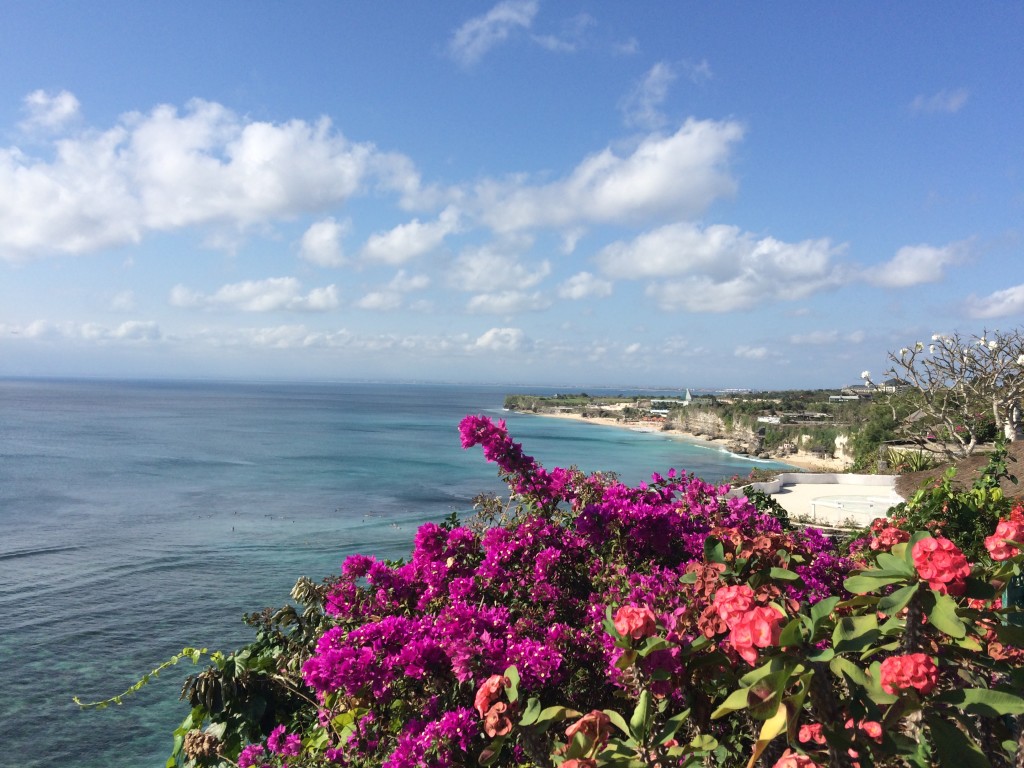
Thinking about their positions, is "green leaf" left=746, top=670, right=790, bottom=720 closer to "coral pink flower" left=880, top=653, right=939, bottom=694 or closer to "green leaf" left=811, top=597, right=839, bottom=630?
"green leaf" left=811, top=597, right=839, bottom=630

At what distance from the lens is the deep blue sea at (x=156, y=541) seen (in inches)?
380

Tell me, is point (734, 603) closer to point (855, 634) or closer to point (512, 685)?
point (855, 634)

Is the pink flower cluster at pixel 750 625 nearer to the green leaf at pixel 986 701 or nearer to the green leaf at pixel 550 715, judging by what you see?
the green leaf at pixel 986 701

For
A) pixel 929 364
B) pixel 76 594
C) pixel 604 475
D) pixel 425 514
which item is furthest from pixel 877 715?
pixel 425 514

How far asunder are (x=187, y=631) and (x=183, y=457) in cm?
3207

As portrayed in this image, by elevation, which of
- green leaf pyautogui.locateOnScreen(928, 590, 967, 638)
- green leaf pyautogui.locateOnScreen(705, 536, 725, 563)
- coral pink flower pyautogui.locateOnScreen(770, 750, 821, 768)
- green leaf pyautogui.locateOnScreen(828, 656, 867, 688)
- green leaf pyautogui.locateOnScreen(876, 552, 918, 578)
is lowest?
coral pink flower pyautogui.locateOnScreen(770, 750, 821, 768)

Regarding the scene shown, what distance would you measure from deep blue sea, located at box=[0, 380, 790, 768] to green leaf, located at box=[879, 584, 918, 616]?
9.48 meters

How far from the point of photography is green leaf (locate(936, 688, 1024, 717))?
1439 millimetres

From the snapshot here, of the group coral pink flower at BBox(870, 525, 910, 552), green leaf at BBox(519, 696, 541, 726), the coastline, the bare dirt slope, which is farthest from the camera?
the coastline

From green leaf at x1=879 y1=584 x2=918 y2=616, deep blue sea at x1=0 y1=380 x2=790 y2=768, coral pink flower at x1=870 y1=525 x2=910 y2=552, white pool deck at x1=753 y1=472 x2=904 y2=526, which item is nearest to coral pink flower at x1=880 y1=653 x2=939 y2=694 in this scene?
green leaf at x1=879 y1=584 x2=918 y2=616

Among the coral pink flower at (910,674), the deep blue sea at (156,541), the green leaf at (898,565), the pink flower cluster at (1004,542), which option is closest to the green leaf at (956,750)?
the coral pink flower at (910,674)

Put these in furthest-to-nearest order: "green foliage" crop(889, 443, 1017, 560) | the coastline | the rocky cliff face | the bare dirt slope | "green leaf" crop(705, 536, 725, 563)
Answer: the rocky cliff face < the coastline < the bare dirt slope < "green foliage" crop(889, 443, 1017, 560) < "green leaf" crop(705, 536, 725, 563)

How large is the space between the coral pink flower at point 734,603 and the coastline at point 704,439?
122 ft

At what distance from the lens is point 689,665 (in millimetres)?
1909
